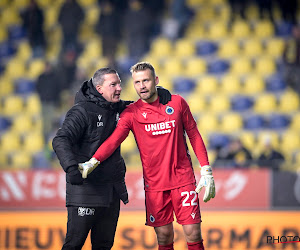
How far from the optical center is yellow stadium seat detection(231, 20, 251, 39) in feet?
49.0

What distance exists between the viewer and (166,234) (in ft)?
19.4

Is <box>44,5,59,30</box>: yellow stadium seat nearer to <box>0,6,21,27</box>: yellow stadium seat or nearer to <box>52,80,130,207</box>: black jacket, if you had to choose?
<box>0,6,21,27</box>: yellow stadium seat

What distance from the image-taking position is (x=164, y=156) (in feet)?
19.2

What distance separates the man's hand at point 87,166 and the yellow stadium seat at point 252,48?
9.60 meters

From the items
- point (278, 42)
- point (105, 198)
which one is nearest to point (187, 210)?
point (105, 198)

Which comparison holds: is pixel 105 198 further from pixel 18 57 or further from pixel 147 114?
pixel 18 57

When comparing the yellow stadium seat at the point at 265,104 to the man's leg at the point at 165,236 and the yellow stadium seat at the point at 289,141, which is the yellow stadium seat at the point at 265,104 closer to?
the yellow stadium seat at the point at 289,141

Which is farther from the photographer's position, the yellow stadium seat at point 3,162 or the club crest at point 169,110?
the yellow stadium seat at point 3,162

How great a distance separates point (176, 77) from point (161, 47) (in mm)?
912

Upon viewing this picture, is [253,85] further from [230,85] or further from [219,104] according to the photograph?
[219,104]

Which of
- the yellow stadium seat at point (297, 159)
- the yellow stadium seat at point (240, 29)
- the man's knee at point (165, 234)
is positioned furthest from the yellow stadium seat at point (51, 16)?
the man's knee at point (165, 234)

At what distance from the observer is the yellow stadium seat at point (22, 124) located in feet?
47.5

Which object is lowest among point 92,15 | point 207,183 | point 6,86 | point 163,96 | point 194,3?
point 207,183

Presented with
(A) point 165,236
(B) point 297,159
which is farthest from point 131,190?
(A) point 165,236
